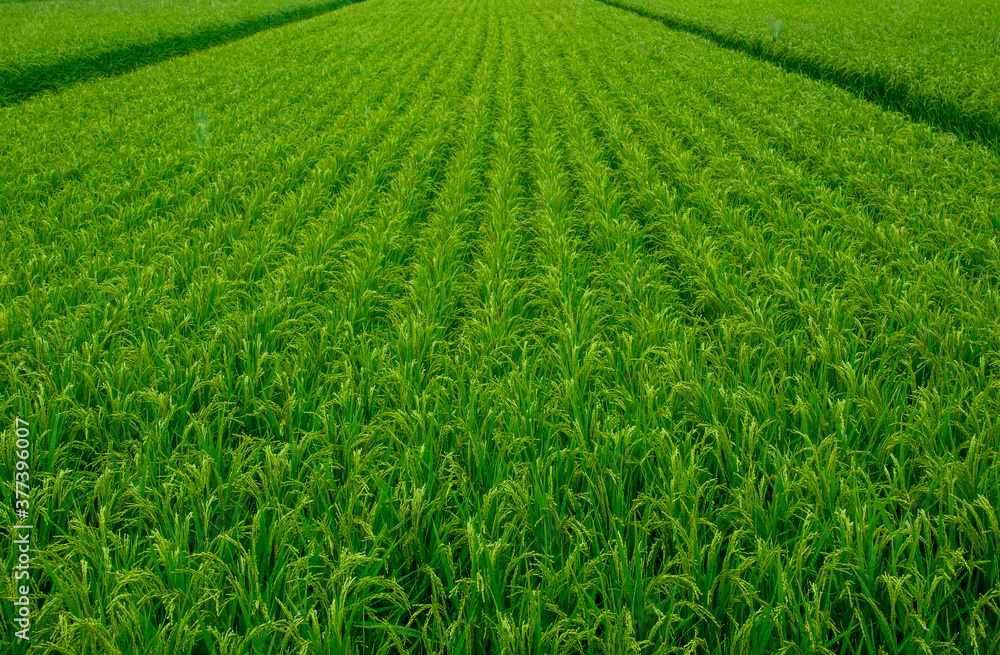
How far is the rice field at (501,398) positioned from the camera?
4.82ft

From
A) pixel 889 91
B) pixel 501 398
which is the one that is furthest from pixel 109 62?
pixel 889 91

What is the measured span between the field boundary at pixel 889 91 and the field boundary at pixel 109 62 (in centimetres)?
1162

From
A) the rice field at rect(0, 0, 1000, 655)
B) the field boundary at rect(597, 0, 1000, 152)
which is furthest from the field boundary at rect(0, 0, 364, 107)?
the field boundary at rect(597, 0, 1000, 152)

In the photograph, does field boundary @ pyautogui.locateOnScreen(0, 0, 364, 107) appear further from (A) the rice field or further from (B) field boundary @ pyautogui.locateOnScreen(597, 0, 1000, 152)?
(B) field boundary @ pyautogui.locateOnScreen(597, 0, 1000, 152)

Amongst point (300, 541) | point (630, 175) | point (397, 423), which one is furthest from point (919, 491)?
point (630, 175)

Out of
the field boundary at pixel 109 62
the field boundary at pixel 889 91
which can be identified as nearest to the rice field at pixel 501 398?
the field boundary at pixel 889 91

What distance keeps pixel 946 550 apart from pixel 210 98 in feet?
29.1

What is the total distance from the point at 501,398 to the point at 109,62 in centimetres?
1214

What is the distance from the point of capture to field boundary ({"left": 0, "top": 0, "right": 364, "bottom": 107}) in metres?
8.84

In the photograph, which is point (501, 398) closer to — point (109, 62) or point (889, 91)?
point (889, 91)

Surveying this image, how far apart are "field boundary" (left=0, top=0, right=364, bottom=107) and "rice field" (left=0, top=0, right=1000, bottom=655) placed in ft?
15.0

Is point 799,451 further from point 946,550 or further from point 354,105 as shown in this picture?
point 354,105

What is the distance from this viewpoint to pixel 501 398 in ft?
7.21

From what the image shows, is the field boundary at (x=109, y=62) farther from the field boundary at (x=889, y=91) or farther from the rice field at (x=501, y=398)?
the field boundary at (x=889, y=91)
